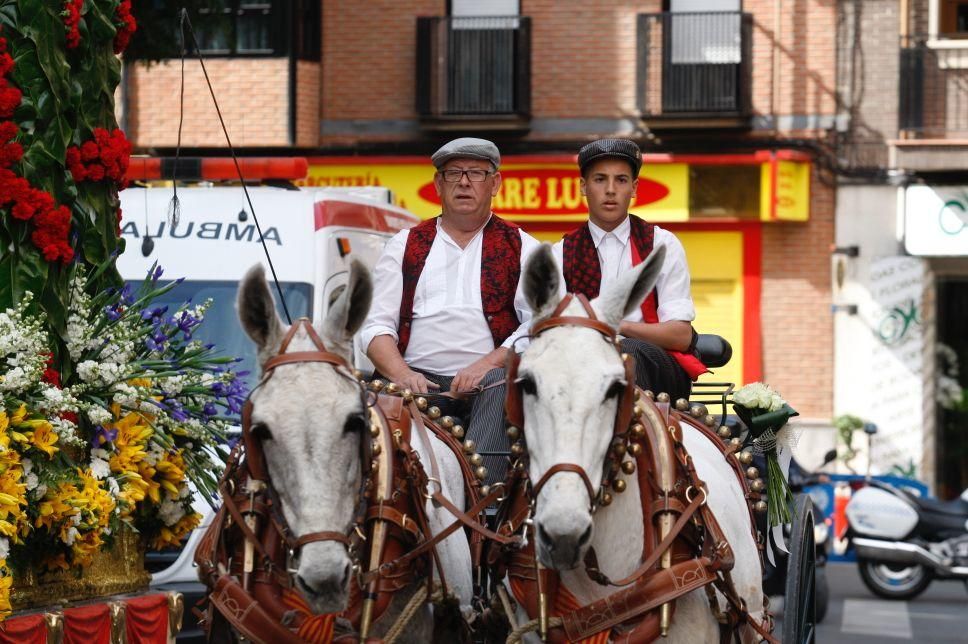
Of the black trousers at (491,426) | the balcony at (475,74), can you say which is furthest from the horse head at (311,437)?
the balcony at (475,74)

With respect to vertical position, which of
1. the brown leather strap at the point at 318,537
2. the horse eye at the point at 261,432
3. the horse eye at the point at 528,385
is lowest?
the brown leather strap at the point at 318,537

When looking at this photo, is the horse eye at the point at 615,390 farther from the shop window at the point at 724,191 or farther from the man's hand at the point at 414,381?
the shop window at the point at 724,191

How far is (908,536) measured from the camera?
50.6 ft

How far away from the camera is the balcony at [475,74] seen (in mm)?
23016

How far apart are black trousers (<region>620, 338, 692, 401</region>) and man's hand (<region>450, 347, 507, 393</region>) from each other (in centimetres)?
55

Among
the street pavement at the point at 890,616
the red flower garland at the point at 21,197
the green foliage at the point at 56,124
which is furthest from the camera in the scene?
the street pavement at the point at 890,616

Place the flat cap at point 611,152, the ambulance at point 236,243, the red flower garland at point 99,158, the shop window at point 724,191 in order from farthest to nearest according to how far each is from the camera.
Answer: the shop window at point 724,191
the ambulance at point 236,243
the flat cap at point 611,152
the red flower garland at point 99,158

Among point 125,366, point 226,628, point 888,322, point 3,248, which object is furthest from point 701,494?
point 888,322

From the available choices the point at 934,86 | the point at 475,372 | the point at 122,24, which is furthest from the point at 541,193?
the point at 122,24

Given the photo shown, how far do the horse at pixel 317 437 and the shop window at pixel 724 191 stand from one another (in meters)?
17.5

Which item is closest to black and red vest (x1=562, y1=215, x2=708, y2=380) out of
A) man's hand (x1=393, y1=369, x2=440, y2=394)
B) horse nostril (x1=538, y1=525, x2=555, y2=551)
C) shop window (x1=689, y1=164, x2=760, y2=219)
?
man's hand (x1=393, y1=369, x2=440, y2=394)

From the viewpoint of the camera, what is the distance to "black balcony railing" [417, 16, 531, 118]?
23031 millimetres

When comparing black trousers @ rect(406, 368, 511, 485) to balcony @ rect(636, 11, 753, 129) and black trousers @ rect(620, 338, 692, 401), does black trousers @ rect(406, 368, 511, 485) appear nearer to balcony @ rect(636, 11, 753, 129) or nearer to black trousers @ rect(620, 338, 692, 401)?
black trousers @ rect(620, 338, 692, 401)

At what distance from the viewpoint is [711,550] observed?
5.46 meters
